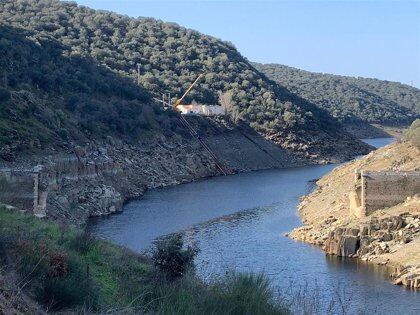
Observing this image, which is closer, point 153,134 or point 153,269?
point 153,269

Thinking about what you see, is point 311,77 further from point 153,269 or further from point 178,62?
point 153,269

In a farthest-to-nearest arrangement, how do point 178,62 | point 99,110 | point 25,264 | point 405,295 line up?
point 178,62
point 99,110
point 405,295
point 25,264

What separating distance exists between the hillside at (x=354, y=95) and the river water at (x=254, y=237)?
213 ft

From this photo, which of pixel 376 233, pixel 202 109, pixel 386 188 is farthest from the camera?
pixel 202 109

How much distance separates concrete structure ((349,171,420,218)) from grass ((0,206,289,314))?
1984 centimetres

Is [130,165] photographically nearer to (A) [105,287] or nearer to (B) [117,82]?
(B) [117,82]

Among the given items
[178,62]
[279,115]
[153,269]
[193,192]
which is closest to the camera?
[153,269]

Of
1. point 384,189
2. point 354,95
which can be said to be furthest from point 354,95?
point 384,189

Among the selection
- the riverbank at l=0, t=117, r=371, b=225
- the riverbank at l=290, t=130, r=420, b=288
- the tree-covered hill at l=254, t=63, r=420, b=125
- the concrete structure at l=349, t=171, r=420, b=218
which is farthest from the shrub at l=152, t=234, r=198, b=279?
the tree-covered hill at l=254, t=63, r=420, b=125

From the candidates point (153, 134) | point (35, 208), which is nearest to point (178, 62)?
point (153, 134)

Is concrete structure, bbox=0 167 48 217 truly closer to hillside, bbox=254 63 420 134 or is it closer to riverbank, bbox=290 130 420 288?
riverbank, bbox=290 130 420 288

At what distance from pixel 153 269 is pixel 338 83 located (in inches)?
5552

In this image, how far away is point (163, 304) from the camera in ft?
30.5

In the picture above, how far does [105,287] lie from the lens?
10.5m
